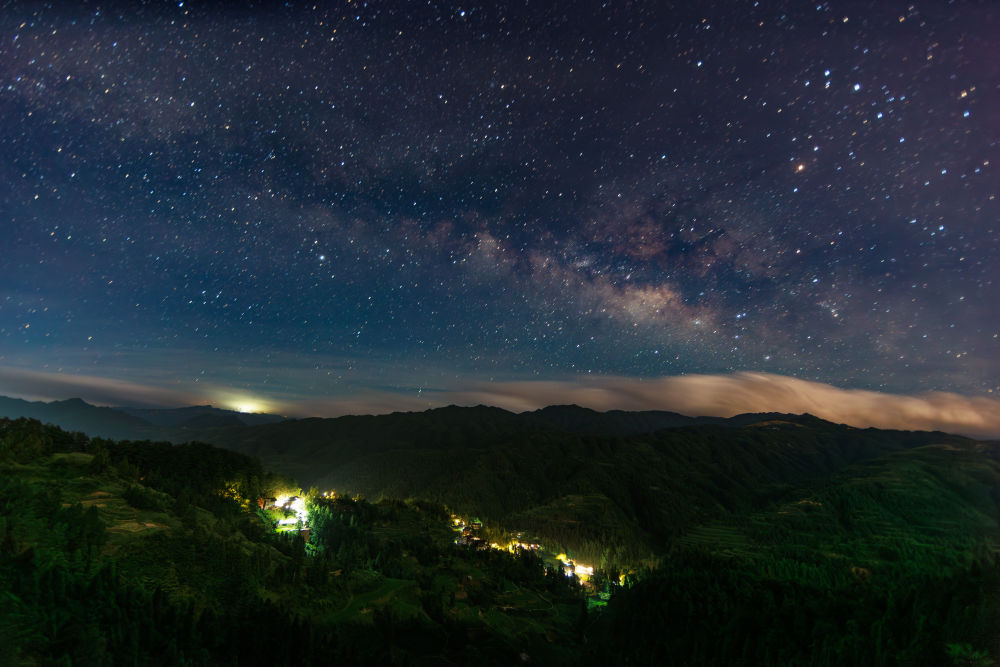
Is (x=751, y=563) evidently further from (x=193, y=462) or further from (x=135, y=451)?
(x=135, y=451)

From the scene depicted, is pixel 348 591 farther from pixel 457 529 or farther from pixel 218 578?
pixel 457 529

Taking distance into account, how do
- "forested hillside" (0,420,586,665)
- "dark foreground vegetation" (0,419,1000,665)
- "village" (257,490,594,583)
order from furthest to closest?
"village" (257,490,594,583), "dark foreground vegetation" (0,419,1000,665), "forested hillside" (0,420,586,665)

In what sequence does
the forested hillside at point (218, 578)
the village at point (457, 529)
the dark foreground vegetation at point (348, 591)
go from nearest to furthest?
the forested hillside at point (218, 578)
the dark foreground vegetation at point (348, 591)
the village at point (457, 529)

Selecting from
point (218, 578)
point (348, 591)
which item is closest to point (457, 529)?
point (348, 591)

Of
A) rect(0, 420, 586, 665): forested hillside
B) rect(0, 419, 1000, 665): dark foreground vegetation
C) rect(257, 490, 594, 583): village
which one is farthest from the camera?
rect(257, 490, 594, 583): village

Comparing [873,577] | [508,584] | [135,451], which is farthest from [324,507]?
[873,577]

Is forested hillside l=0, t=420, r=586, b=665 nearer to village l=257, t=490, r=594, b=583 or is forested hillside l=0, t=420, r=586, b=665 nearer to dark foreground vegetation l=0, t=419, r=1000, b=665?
dark foreground vegetation l=0, t=419, r=1000, b=665

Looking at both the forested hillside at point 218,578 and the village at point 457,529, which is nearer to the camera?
the forested hillside at point 218,578

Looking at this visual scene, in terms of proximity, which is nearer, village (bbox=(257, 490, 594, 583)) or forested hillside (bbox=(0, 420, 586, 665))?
forested hillside (bbox=(0, 420, 586, 665))

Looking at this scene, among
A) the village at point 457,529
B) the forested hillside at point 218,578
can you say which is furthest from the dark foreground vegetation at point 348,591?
the village at point 457,529

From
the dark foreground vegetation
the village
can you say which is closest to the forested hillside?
the dark foreground vegetation

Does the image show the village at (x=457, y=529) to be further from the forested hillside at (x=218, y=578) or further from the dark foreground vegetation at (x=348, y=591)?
the dark foreground vegetation at (x=348, y=591)
